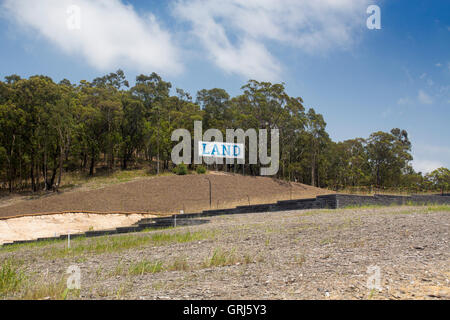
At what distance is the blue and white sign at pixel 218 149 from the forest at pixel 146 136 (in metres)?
8.15

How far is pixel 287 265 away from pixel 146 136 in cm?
4495

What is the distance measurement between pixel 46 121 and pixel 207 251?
108 ft

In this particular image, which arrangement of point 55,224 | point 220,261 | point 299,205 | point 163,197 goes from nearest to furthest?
1. point 220,261
2. point 299,205
3. point 55,224
4. point 163,197

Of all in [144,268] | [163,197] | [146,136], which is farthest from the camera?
[146,136]

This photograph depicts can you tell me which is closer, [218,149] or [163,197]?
[163,197]

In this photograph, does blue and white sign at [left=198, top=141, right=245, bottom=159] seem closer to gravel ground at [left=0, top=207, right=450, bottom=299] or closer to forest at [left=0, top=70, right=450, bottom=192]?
forest at [left=0, top=70, right=450, bottom=192]

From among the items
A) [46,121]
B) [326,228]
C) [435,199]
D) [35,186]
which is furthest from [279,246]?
[35,186]

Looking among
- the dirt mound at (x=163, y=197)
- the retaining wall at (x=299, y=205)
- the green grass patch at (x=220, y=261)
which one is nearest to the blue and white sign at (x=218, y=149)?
the dirt mound at (x=163, y=197)

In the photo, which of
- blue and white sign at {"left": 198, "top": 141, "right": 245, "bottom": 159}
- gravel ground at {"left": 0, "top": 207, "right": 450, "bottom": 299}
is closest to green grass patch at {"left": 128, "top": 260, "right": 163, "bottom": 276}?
gravel ground at {"left": 0, "top": 207, "right": 450, "bottom": 299}

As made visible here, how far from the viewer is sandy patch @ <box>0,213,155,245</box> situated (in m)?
19.0

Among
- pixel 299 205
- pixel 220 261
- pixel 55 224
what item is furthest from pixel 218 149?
pixel 220 261

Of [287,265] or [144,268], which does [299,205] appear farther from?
[144,268]

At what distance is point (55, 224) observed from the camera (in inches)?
791

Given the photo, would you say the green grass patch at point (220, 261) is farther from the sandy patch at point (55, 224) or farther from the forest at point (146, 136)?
the forest at point (146, 136)
